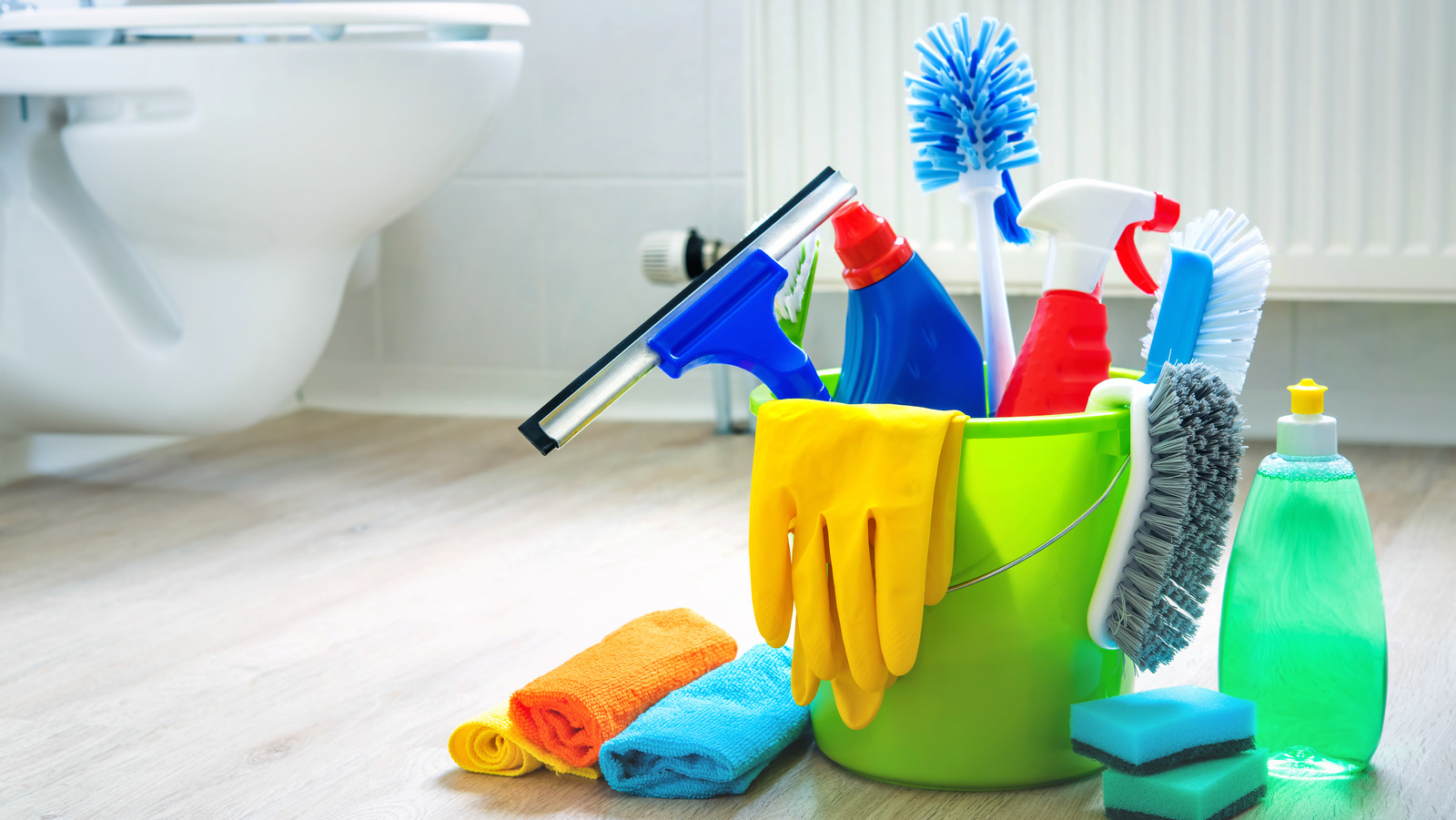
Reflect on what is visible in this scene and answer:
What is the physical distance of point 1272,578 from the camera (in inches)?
25.5

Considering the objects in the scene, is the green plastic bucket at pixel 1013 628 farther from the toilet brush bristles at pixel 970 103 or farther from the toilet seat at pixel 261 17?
the toilet seat at pixel 261 17

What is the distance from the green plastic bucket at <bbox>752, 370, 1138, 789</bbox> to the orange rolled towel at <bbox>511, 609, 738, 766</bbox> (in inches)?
4.9

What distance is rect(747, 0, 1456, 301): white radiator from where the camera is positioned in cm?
132

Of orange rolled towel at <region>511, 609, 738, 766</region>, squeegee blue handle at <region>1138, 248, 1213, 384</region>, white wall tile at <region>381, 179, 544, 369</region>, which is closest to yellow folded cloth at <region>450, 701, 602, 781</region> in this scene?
orange rolled towel at <region>511, 609, 738, 766</region>

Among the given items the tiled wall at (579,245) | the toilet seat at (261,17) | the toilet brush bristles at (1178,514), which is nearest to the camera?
the toilet brush bristles at (1178,514)

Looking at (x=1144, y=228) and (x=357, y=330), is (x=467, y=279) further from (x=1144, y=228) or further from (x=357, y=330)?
(x=1144, y=228)

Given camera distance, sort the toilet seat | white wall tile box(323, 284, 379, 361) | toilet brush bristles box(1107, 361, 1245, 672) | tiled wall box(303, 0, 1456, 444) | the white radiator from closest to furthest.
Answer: toilet brush bristles box(1107, 361, 1245, 672) → the toilet seat → the white radiator → tiled wall box(303, 0, 1456, 444) → white wall tile box(323, 284, 379, 361)

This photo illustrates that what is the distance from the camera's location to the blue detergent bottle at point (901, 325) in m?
0.67

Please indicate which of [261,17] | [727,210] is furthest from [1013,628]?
[727,210]

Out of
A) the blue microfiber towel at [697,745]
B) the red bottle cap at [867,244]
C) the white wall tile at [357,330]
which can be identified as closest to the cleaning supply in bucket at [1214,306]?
the red bottle cap at [867,244]

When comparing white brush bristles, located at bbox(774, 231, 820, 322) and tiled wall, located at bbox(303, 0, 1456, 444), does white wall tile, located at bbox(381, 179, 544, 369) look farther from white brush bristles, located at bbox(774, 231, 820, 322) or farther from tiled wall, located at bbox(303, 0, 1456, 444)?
white brush bristles, located at bbox(774, 231, 820, 322)

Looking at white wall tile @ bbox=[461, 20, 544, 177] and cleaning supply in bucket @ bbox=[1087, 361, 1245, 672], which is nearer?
cleaning supply in bucket @ bbox=[1087, 361, 1245, 672]

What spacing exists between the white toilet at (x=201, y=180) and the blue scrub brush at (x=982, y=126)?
2.07ft

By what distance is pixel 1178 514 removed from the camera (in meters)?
0.60
